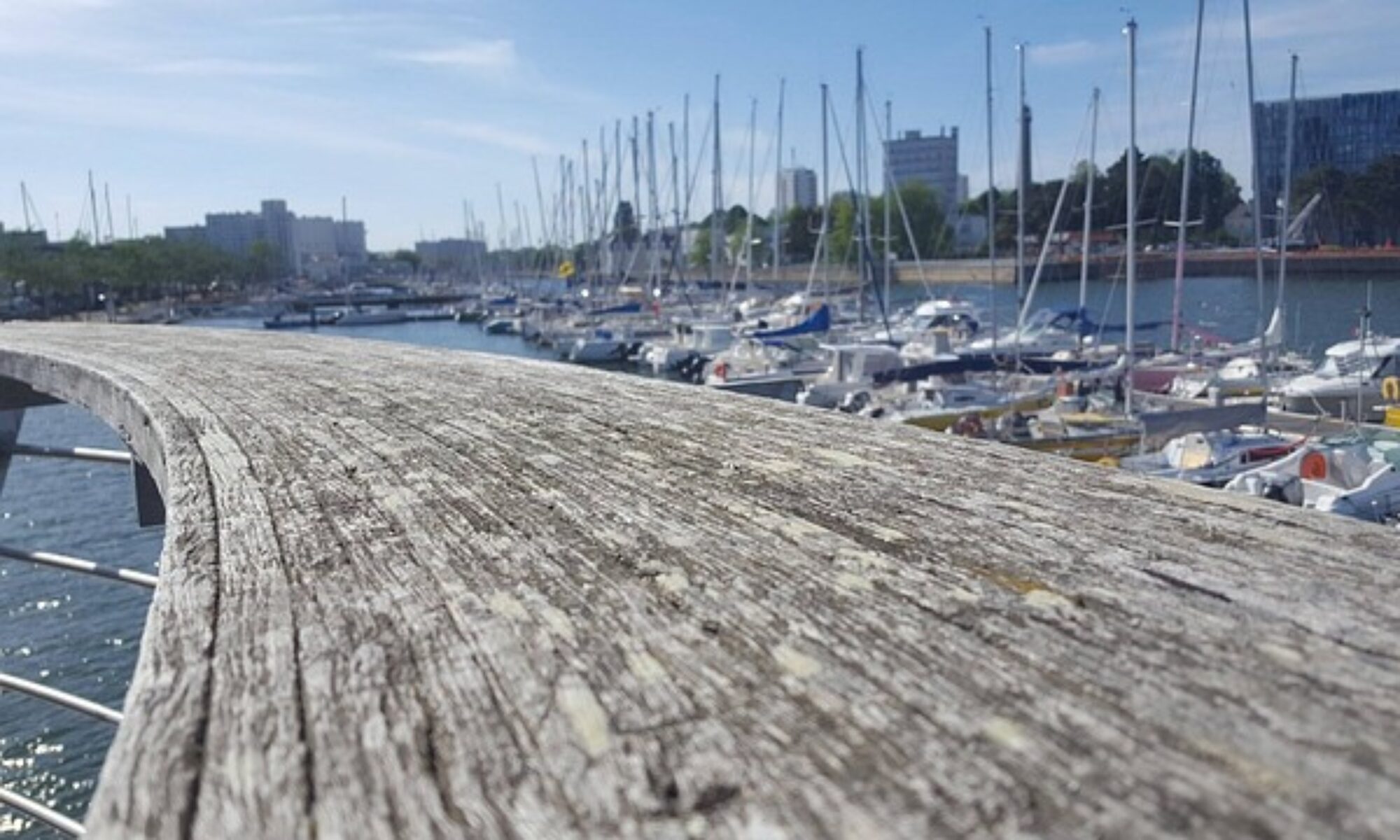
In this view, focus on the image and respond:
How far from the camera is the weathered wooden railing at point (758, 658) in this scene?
1.30m

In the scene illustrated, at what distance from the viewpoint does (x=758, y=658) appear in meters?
1.74

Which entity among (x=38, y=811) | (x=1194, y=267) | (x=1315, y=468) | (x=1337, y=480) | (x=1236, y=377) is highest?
(x=1194, y=267)

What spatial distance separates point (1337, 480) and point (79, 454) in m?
15.1

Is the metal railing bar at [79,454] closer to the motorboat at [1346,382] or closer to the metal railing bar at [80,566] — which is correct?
the metal railing bar at [80,566]

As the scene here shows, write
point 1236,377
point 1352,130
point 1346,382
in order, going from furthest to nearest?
point 1352,130 → point 1236,377 → point 1346,382

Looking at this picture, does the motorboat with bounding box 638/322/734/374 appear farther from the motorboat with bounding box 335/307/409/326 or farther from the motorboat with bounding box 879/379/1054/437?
the motorboat with bounding box 335/307/409/326

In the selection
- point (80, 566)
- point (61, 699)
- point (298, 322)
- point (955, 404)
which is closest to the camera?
point (61, 699)

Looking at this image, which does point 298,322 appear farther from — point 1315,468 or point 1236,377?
point 1315,468

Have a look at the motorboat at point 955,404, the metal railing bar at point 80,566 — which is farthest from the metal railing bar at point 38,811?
the motorboat at point 955,404

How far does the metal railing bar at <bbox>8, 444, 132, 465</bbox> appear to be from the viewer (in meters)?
5.02

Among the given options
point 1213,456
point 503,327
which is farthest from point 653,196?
point 1213,456

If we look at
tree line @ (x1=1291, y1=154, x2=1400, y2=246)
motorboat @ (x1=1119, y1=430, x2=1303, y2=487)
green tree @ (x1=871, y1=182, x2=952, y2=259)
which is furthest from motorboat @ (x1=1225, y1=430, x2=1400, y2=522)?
green tree @ (x1=871, y1=182, x2=952, y2=259)

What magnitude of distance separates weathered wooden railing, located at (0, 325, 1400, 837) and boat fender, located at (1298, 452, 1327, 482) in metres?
13.7

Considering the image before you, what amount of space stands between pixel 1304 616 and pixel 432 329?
76.9m
